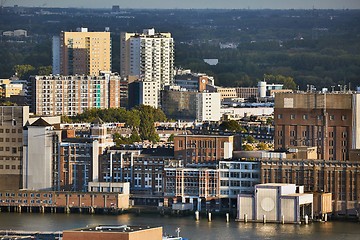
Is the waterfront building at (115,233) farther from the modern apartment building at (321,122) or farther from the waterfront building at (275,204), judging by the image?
the modern apartment building at (321,122)

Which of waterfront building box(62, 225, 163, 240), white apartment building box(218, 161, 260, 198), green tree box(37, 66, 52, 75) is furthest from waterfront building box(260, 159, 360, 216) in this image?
green tree box(37, 66, 52, 75)

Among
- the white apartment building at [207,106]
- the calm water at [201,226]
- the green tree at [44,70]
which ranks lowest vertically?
the calm water at [201,226]

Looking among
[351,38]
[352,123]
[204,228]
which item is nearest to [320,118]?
[352,123]

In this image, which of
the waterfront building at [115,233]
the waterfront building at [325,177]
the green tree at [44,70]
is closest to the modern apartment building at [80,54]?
the green tree at [44,70]

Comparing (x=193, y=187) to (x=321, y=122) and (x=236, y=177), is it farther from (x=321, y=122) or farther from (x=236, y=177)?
(x=321, y=122)

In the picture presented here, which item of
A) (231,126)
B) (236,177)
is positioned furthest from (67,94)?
(236,177)

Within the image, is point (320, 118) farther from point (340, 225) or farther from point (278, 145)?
point (340, 225)
